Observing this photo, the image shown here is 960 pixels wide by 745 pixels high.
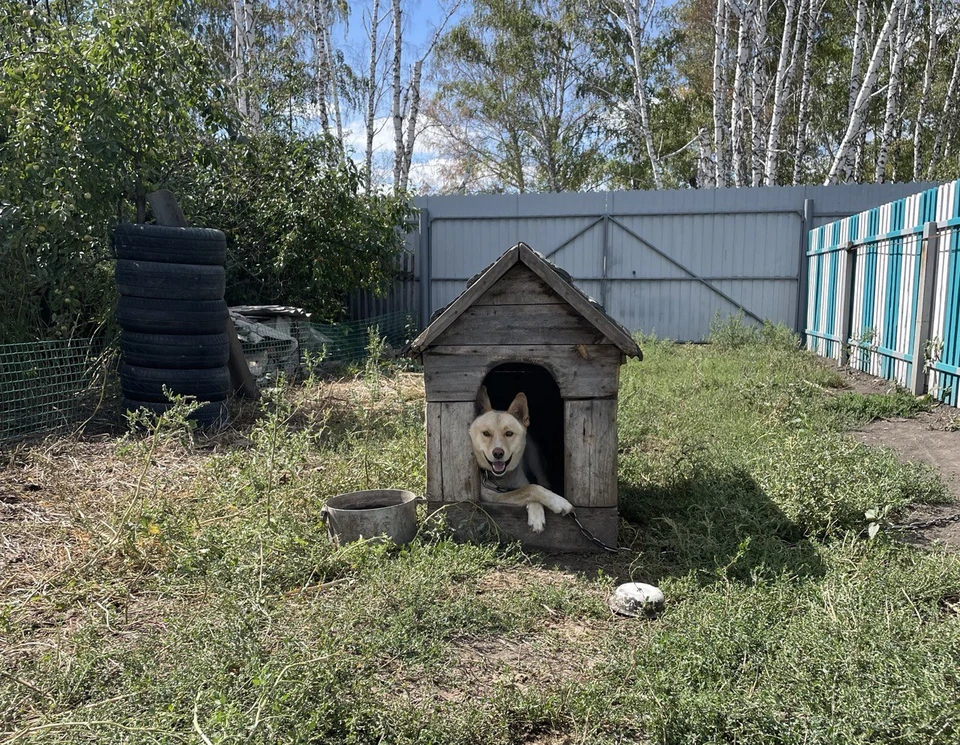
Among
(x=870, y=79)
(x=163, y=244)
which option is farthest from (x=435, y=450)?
(x=870, y=79)

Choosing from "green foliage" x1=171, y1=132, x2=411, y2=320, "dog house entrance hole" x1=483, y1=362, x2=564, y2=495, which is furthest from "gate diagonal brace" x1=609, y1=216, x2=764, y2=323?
"dog house entrance hole" x1=483, y1=362, x2=564, y2=495

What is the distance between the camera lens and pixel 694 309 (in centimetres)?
1392

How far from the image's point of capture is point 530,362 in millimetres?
3992

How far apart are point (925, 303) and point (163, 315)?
740cm

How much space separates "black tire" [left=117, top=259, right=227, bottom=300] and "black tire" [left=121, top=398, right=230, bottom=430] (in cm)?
90

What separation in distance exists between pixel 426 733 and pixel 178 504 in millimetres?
2530

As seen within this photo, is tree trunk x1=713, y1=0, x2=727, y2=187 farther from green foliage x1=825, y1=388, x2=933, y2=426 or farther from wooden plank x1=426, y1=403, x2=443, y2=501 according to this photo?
wooden plank x1=426, y1=403, x2=443, y2=501

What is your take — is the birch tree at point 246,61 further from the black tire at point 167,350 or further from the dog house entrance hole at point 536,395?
the dog house entrance hole at point 536,395

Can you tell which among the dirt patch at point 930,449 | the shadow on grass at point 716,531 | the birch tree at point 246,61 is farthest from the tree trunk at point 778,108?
the shadow on grass at point 716,531

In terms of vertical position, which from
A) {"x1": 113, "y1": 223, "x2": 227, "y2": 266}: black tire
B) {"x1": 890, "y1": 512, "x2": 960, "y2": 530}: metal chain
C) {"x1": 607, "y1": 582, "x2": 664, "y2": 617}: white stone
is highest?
{"x1": 113, "y1": 223, "x2": 227, "y2": 266}: black tire

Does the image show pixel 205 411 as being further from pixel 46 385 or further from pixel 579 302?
pixel 579 302

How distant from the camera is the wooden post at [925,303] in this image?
7539mm

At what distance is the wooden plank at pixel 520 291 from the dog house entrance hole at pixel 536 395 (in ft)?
4.60

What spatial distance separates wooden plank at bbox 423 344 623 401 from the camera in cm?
395
